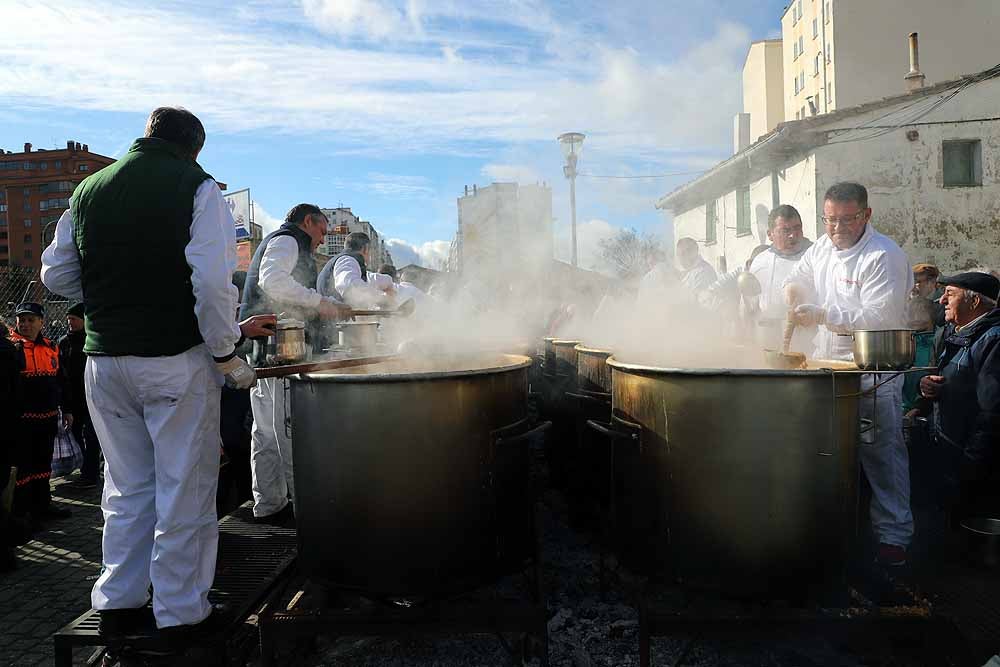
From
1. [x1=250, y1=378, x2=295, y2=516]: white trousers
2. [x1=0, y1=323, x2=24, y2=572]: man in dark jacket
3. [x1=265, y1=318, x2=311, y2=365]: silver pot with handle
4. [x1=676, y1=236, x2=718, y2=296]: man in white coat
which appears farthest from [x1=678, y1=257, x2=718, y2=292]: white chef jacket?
[x1=0, y1=323, x2=24, y2=572]: man in dark jacket

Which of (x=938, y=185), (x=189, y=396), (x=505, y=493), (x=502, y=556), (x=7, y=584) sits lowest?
(x=7, y=584)

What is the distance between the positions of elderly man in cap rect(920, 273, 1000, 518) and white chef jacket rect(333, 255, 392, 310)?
172 inches

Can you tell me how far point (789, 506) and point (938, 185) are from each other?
13.9 meters

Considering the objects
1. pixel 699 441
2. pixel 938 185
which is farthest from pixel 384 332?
pixel 938 185

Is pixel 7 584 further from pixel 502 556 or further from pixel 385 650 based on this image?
pixel 502 556

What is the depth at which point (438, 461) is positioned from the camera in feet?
8.71

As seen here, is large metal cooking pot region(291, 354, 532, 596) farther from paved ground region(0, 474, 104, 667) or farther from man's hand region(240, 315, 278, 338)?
paved ground region(0, 474, 104, 667)

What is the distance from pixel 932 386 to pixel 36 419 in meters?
6.75

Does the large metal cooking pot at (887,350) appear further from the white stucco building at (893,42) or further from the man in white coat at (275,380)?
the white stucco building at (893,42)

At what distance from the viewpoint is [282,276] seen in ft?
13.3

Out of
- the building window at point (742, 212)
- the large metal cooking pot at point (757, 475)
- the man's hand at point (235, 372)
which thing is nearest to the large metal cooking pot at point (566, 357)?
the large metal cooking pot at point (757, 475)

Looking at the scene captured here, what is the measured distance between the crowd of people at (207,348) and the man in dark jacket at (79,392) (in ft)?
2.01

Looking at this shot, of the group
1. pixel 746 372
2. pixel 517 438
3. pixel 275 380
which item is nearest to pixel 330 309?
pixel 275 380

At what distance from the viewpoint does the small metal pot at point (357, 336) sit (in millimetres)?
3949
